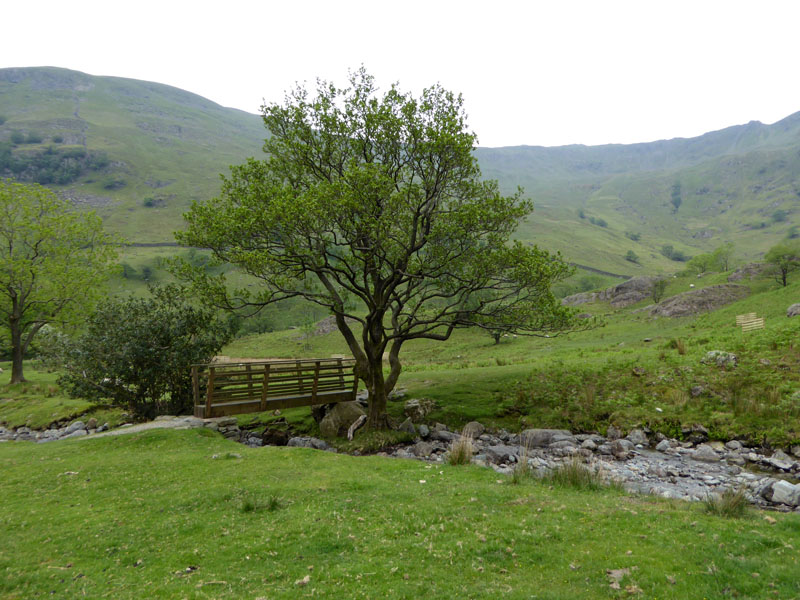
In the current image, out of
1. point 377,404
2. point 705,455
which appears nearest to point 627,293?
point 705,455

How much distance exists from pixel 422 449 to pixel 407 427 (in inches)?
130

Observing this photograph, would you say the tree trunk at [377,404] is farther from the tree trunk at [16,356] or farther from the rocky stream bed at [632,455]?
the tree trunk at [16,356]

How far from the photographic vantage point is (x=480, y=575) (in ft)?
24.3

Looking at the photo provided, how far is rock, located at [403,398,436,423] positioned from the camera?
82.8ft

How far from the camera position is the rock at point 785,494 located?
11.6 metres

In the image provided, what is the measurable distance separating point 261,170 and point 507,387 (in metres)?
21.9

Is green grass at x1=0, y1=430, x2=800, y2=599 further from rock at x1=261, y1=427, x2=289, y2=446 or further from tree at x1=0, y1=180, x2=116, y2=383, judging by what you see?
tree at x1=0, y1=180, x2=116, y2=383

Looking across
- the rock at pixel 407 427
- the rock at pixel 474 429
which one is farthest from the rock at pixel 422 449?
the rock at pixel 474 429

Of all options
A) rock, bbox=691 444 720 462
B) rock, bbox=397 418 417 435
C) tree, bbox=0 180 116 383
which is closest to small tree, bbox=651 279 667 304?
rock, bbox=691 444 720 462

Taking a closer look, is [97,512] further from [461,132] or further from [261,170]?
[461,132]

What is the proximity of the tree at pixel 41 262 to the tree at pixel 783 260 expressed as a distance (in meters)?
97.9

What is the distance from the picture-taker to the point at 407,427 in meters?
23.1

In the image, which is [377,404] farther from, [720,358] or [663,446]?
[720,358]

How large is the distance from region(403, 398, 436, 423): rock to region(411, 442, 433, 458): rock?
4360 millimetres
